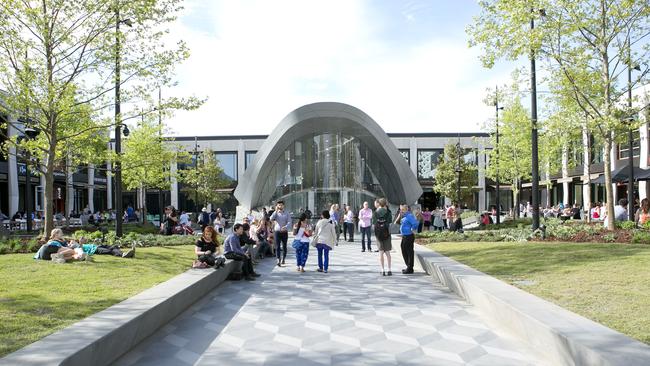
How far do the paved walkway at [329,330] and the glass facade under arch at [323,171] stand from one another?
23.1 meters

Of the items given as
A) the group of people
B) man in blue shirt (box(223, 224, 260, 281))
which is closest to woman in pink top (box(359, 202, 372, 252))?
the group of people

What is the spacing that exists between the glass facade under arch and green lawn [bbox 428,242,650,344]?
18.7 metres

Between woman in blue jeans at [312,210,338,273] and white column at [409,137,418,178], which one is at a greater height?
white column at [409,137,418,178]

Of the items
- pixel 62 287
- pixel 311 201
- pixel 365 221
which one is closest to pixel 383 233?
pixel 365 221

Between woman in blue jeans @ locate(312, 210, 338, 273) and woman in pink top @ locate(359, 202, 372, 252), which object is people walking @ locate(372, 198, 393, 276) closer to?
woman in blue jeans @ locate(312, 210, 338, 273)

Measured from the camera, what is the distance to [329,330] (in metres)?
7.00

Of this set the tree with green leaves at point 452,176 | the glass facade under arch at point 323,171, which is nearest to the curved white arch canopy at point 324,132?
the glass facade under arch at point 323,171

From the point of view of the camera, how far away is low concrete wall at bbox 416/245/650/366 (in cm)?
468

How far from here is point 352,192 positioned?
34.1 m

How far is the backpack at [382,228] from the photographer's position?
41.0 feet

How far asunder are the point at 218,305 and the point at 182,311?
0.75 meters

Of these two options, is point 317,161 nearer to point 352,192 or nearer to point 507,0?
point 352,192

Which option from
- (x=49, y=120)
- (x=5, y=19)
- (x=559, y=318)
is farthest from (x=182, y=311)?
(x=5, y=19)

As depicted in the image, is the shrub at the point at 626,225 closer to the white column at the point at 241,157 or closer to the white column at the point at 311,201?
the white column at the point at 311,201
